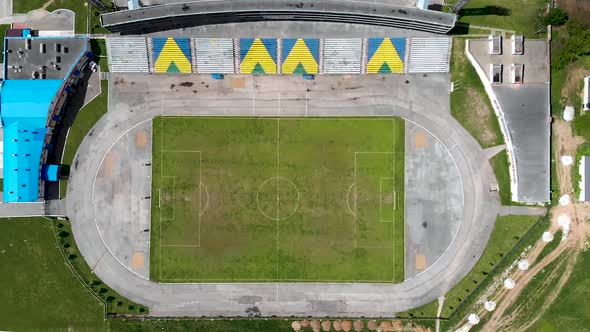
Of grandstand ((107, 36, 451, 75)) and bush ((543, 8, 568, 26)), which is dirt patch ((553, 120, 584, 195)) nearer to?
bush ((543, 8, 568, 26))

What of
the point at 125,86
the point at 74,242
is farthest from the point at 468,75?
the point at 74,242

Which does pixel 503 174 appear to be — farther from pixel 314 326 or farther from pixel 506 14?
pixel 314 326

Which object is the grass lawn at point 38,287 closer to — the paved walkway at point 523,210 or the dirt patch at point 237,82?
the dirt patch at point 237,82

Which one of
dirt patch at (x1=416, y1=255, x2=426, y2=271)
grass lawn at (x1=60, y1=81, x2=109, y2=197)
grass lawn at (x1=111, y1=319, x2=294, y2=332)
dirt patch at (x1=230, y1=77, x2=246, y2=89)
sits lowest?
grass lawn at (x1=111, y1=319, x2=294, y2=332)

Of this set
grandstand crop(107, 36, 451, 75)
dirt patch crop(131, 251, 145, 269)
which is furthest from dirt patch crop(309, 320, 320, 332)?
grandstand crop(107, 36, 451, 75)

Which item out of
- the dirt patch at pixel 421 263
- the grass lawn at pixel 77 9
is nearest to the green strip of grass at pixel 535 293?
the dirt patch at pixel 421 263

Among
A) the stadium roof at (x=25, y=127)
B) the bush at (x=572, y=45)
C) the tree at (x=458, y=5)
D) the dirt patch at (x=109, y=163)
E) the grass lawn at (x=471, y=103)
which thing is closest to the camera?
the tree at (x=458, y=5)

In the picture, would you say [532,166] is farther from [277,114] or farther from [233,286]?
[233,286]
